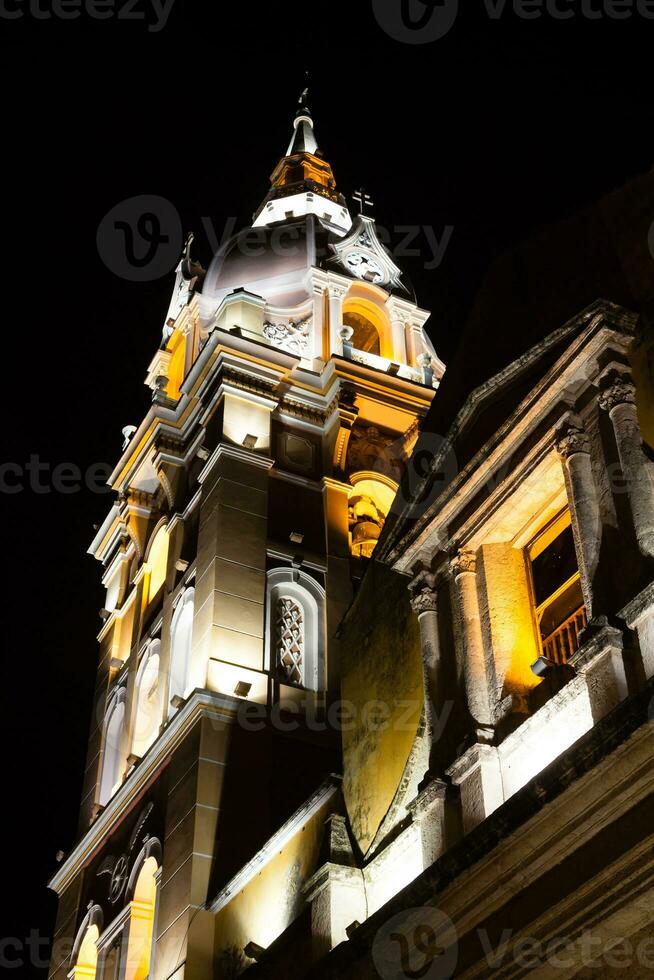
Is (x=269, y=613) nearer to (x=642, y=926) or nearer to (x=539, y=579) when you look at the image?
(x=539, y=579)

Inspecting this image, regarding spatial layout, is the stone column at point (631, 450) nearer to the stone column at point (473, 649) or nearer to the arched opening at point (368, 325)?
the stone column at point (473, 649)

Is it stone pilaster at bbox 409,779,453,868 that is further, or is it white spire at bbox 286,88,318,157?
white spire at bbox 286,88,318,157

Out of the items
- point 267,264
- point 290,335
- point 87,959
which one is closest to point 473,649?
point 87,959

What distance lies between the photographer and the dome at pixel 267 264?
1630 inches

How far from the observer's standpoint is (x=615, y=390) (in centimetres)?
1877

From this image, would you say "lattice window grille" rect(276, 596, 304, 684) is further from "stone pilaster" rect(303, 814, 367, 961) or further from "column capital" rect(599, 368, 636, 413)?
"column capital" rect(599, 368, 636, 413)

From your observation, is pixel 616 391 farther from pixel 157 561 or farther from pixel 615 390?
pixel 157 561

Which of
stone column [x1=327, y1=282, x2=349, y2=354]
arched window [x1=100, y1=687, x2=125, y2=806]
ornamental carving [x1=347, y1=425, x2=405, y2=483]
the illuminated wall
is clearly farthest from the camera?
stone column [x1=327, y1=282, x2=349, y2=354]

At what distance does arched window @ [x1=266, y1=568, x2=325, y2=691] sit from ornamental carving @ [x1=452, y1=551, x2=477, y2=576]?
36.5ft

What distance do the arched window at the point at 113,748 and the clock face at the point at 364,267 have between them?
47.3 ft


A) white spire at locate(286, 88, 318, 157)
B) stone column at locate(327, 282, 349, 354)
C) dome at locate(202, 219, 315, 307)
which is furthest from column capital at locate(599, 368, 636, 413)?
white spire at locate(286, 88, 318, 157)

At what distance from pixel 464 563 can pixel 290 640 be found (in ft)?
40.1

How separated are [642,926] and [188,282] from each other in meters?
32.4

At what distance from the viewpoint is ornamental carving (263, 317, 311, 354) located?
3941cm
